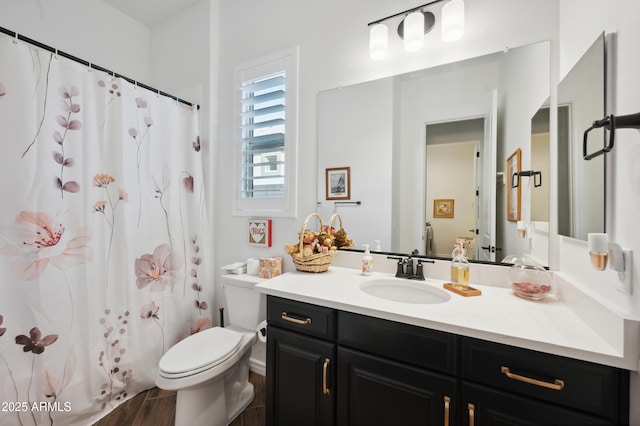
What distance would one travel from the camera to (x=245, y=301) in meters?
1.72

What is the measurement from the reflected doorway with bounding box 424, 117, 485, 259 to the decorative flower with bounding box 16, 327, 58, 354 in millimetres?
2069

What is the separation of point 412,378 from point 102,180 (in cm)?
194

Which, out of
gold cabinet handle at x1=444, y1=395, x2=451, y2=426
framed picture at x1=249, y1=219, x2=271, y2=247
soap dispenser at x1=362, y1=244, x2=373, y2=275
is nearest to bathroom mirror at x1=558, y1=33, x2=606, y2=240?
gold cabinet handle at x1=444, y1=395, x2=451, y2=426

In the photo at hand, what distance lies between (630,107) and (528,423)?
966 millimetres

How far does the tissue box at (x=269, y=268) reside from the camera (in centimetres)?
179

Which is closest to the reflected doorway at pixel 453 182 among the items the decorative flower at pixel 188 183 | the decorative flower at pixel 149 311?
the decorative flower at pixel 188 183

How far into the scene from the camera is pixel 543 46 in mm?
1195

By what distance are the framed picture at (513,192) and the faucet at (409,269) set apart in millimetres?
446

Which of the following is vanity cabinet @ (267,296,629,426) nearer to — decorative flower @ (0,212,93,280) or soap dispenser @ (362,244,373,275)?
soap dispenser @ (362,244,373,275)

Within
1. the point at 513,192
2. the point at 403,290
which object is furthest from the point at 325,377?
the point at 513,192

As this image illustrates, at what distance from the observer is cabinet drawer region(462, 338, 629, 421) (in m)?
0.71

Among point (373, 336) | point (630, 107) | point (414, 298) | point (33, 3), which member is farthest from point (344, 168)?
point (33, 3)

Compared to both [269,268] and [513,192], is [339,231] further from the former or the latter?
[513,192]

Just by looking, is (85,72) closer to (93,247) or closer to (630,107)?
(93,247)
